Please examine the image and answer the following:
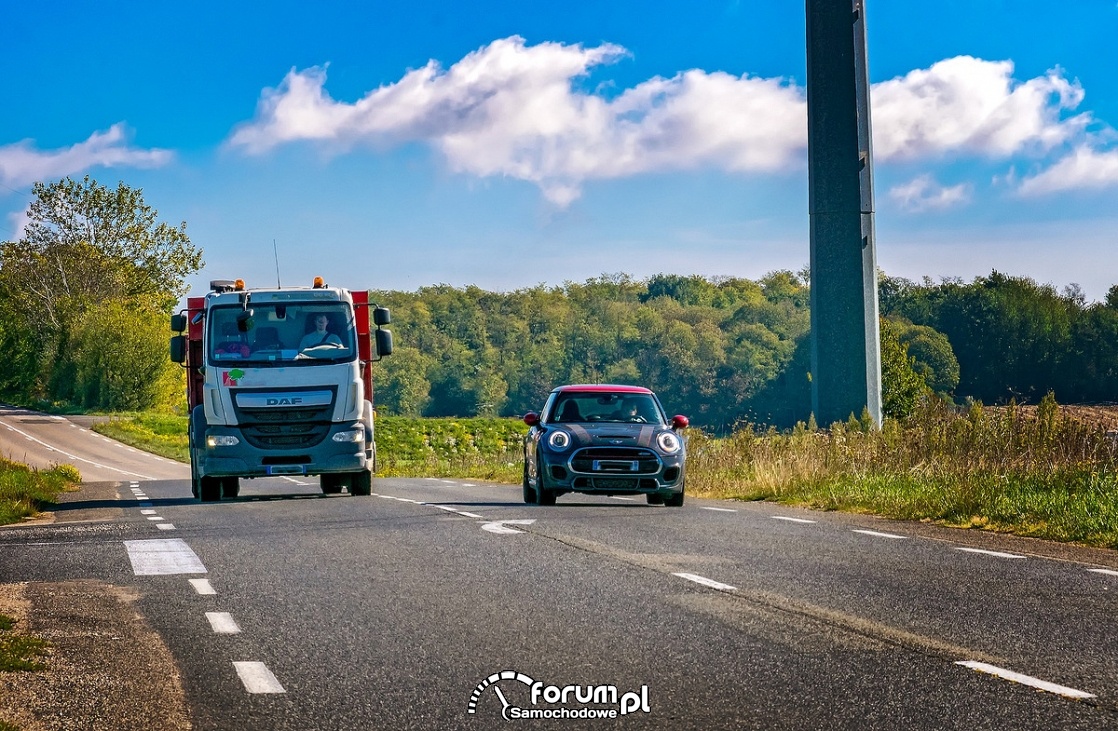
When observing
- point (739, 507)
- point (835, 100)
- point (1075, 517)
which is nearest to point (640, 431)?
point (739, 507)

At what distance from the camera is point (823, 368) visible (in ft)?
103

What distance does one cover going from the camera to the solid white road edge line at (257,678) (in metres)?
7.28

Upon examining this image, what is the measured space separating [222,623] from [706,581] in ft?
12.2

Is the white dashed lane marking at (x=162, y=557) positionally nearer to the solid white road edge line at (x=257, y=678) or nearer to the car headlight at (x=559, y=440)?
the solid white road edge line at (x=257, y=678)

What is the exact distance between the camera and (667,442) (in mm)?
20188

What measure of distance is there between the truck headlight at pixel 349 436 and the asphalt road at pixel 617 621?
515 centimetres

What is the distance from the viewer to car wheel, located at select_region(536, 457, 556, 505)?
803 inches

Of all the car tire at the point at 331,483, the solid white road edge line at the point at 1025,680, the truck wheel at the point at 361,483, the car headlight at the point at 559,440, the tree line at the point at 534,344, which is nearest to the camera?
the solid white road edge line at the point at 1025,680

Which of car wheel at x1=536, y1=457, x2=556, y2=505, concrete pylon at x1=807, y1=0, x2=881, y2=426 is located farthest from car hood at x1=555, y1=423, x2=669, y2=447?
concrete pylon at x1=807, y1=0, x2=881, y2=426

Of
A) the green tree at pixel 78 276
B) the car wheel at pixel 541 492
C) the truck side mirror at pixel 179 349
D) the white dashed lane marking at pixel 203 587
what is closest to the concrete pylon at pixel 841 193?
the car wheel at pixel 541 492

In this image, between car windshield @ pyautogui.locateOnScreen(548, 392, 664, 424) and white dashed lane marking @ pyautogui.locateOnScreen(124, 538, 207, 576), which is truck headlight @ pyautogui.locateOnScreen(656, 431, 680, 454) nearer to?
car windshield @ pyautogui.locateOnScreen(548, 392, 664, 424)

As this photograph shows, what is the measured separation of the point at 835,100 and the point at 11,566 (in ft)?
69.6

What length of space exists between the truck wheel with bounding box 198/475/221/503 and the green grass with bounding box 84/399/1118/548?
306 inches

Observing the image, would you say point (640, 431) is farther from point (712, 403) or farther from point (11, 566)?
point (712, 403)
